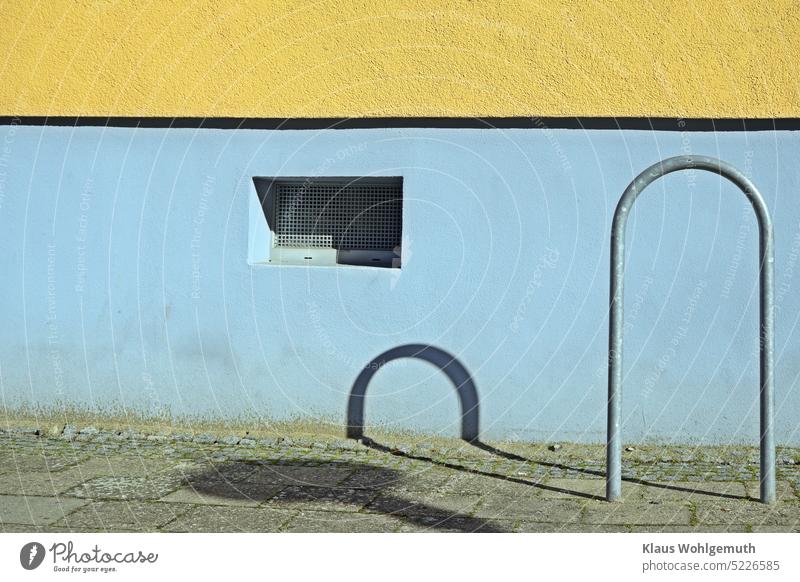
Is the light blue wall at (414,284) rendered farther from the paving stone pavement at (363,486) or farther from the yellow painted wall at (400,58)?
the paving stone pavement at (363,486)

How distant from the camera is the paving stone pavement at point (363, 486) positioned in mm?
4527

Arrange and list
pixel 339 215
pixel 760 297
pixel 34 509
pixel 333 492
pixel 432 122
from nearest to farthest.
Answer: pixel 34 509 → pixel 760 297 → pixel 333 492 → pixel 432 122 → pixel 339 215

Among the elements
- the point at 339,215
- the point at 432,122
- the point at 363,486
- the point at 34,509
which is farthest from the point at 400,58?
the point at 34,509

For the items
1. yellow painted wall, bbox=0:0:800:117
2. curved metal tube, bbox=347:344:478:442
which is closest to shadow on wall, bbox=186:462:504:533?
curved metal tube, bbox=347:344:478:442

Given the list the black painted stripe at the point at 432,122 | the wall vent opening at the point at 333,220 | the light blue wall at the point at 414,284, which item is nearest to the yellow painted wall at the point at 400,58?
the black painted stripe at the point at 432,122

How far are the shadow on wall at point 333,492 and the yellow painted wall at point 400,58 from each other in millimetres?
2349

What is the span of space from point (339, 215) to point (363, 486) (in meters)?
2.26

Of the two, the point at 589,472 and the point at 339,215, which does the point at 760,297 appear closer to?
the point at 589,472

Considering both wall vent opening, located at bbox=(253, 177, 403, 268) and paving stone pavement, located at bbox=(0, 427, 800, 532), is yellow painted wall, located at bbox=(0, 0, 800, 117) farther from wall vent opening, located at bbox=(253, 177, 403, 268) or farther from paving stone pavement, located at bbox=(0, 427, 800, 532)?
paving stone pavement, located at bbox=(0, 427, 800, 532)

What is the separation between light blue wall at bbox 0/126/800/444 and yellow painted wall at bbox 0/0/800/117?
198mm

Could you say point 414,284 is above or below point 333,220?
below

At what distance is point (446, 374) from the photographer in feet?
21.3

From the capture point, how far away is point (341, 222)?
6902 mm

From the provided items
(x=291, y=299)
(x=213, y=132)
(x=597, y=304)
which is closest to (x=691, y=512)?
(x=597, y=304)
